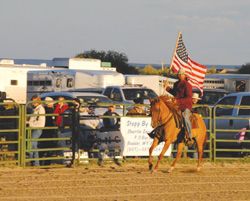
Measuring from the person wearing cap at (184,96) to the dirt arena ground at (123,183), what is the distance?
1.14 m

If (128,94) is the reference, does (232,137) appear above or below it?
below

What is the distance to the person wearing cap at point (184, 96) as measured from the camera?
59.9ft

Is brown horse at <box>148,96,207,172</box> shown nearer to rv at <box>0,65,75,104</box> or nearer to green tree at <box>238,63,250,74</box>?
rv at <box>0,65,75,104</box>

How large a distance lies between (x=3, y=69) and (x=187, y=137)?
79.5 feet

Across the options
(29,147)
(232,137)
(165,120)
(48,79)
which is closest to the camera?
(165,120)

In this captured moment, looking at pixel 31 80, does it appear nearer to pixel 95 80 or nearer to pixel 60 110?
pixel 95 80

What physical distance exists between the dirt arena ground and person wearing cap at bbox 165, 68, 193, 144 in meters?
1.14

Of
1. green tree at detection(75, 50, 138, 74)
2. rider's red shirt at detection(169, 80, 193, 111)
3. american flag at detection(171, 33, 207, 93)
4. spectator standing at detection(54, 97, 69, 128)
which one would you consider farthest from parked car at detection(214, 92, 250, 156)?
green tree at detection(75, 50, 138, 74)

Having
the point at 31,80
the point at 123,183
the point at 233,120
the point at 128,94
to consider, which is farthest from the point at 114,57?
the point at 123,183

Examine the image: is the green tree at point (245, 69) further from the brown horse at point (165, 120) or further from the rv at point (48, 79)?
the brown horse at point (165, 120)

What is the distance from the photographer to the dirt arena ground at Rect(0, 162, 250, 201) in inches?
559

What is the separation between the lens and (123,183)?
16.1 meters

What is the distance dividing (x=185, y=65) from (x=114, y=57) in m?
55.3

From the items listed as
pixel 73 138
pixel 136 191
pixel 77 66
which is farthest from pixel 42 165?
pixel 77 66
